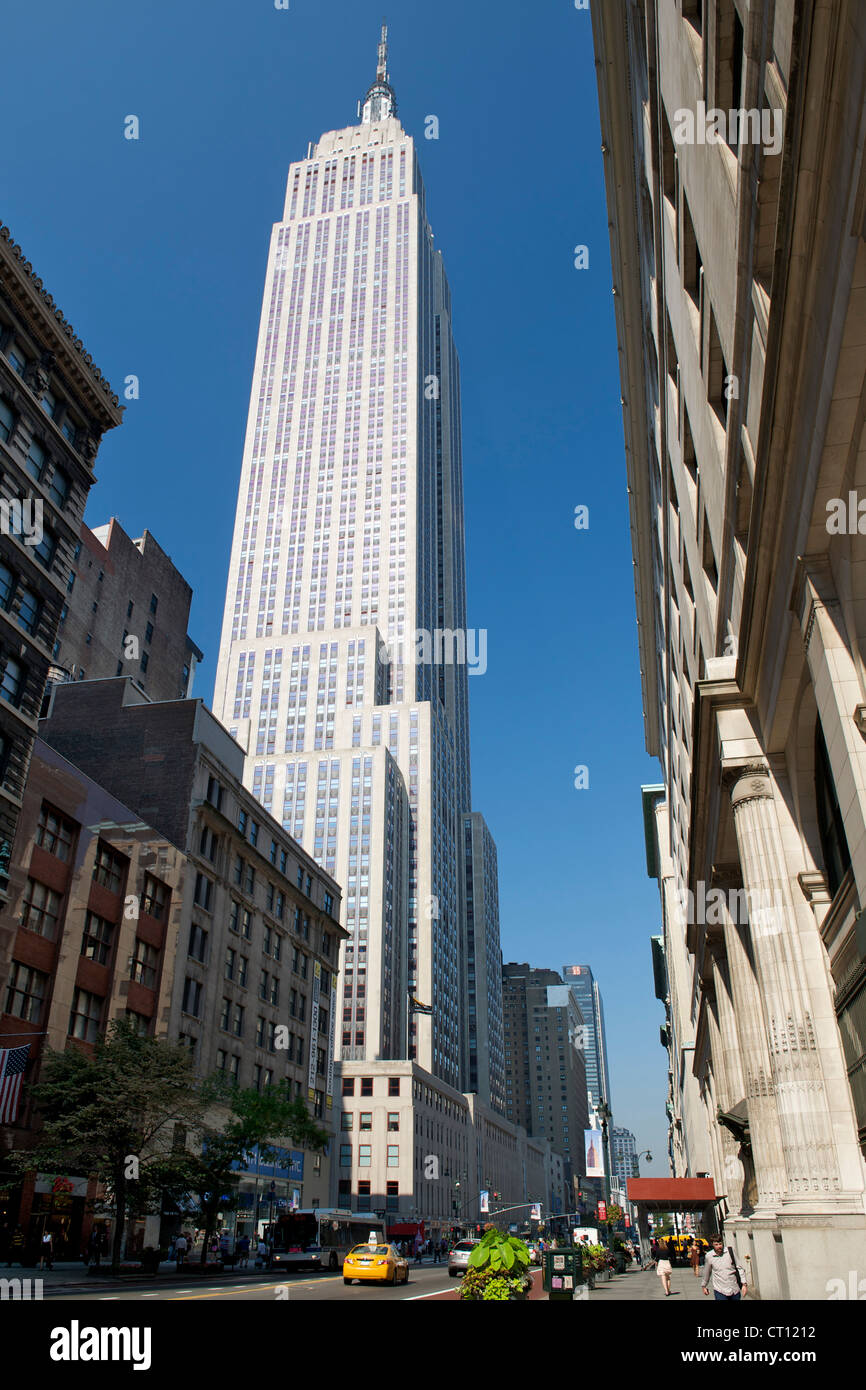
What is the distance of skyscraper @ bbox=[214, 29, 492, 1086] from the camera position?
415 feet

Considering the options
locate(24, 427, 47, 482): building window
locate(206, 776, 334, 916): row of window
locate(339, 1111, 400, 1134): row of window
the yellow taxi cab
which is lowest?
the yellow taxi cab

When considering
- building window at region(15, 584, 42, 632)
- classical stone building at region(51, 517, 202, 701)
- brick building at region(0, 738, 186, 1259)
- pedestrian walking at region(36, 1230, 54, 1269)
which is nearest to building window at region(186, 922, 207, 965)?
brick building at region(0, 738, 186, 1259)

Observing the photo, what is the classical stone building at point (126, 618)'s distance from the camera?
6419 cm

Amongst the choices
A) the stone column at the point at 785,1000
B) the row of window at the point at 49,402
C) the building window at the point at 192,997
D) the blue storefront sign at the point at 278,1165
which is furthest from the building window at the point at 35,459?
the blue storefront sign at the point at 278,1165

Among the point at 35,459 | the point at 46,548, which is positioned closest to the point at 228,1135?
the point at 46,548

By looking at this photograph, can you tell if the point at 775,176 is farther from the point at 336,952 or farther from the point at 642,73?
the point at 336,952

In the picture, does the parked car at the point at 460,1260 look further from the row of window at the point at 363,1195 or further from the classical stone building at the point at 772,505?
the row of window at the point at 363,1195

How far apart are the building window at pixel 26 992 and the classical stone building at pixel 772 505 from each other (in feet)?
86.1

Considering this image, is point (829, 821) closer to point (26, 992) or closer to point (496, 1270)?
point (496, 1270)

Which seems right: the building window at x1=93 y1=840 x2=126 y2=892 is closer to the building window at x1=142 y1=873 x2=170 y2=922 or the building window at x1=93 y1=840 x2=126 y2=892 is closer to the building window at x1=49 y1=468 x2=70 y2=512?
the building window at x1=142 y1=873 x2=170 y2=922

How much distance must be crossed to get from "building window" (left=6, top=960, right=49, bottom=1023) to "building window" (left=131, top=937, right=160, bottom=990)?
7.17 metres

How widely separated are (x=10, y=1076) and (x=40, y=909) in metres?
7.34

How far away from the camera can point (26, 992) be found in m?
36.5

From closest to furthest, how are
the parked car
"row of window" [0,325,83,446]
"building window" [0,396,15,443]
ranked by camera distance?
"building window" [0,396,15,443]
"row of window" [0,325,83,446]
the parked car
